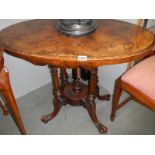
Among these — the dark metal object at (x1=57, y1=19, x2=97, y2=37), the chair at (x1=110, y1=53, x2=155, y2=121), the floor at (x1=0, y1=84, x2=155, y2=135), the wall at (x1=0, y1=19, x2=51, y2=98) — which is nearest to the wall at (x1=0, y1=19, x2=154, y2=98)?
the wall at (x1=0, y1=19, x2=51, y2=98)

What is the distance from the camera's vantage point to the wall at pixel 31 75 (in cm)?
166

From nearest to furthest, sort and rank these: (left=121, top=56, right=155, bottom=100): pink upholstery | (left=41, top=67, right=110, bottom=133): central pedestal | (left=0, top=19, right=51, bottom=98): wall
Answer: (left=121, top=56, right=155, bottom=100): pink upholstery
(left=41, top=67, right=110, bottom=133): central pedestal
(left=0, top=19, right=51, bottom=98): wall

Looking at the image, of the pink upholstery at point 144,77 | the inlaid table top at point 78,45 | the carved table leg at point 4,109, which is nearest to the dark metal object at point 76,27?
the inlaid table top at point 78,45

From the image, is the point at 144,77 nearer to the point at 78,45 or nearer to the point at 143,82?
the point at 143,82

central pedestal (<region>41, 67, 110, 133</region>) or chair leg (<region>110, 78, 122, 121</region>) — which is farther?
central pedestal (<region>41, 67, 110, 133</region>)

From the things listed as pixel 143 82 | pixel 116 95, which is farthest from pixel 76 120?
pixel 143 82

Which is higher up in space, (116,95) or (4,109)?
(116,95)

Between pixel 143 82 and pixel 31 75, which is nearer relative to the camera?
pixel 143 82

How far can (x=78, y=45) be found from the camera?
3.52 ft

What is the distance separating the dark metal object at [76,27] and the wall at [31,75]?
0.62 metres

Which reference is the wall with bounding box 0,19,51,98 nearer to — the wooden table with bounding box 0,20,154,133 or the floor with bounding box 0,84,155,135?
the floor with bounding box 0,84,155,135

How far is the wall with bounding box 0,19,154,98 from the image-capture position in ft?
5.43

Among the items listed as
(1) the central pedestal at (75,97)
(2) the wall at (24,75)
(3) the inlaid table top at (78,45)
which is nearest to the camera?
(3) the inlaid table top at (78,45)

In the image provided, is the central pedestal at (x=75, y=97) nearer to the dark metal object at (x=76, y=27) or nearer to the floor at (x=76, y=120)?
the floor at (x=76, y=120)
